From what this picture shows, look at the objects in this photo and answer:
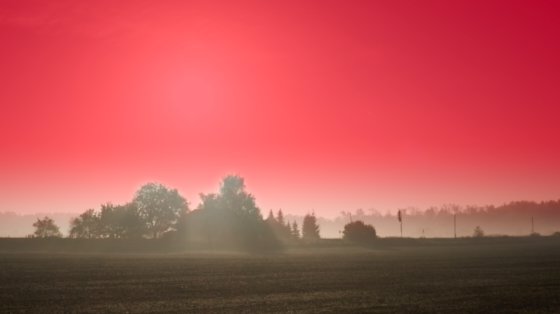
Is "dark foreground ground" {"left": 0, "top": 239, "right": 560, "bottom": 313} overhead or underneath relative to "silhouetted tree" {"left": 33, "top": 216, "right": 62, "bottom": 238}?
underneath

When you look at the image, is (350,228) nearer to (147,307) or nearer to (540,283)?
(540,283)

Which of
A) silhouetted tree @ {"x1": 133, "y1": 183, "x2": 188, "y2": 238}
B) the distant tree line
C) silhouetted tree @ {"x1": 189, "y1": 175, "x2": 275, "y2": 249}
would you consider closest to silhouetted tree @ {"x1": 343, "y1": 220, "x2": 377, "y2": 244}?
the distant tree line

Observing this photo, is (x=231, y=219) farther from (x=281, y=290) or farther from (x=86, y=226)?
(x=281, y=290)

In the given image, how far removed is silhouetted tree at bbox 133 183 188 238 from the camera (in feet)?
556

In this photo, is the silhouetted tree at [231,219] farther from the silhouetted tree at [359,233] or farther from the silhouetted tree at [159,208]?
the silhouetted tree at [359,233]

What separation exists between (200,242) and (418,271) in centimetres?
8620

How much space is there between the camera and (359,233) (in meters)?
160

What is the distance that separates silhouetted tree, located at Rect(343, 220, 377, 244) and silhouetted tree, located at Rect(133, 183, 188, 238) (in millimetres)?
47070

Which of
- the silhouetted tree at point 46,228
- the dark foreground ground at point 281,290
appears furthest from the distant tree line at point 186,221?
the dark foreground ground at point 281,290

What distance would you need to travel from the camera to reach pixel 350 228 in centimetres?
16238

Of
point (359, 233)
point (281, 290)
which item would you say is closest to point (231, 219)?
point (359, 233)

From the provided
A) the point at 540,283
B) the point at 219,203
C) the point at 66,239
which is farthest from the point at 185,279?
the point at 219,203

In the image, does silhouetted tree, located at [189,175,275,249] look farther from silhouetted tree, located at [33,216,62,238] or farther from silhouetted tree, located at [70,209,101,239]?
silhouetted tree, located at [33,216,62,238]

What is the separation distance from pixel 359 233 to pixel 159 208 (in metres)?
56.1
